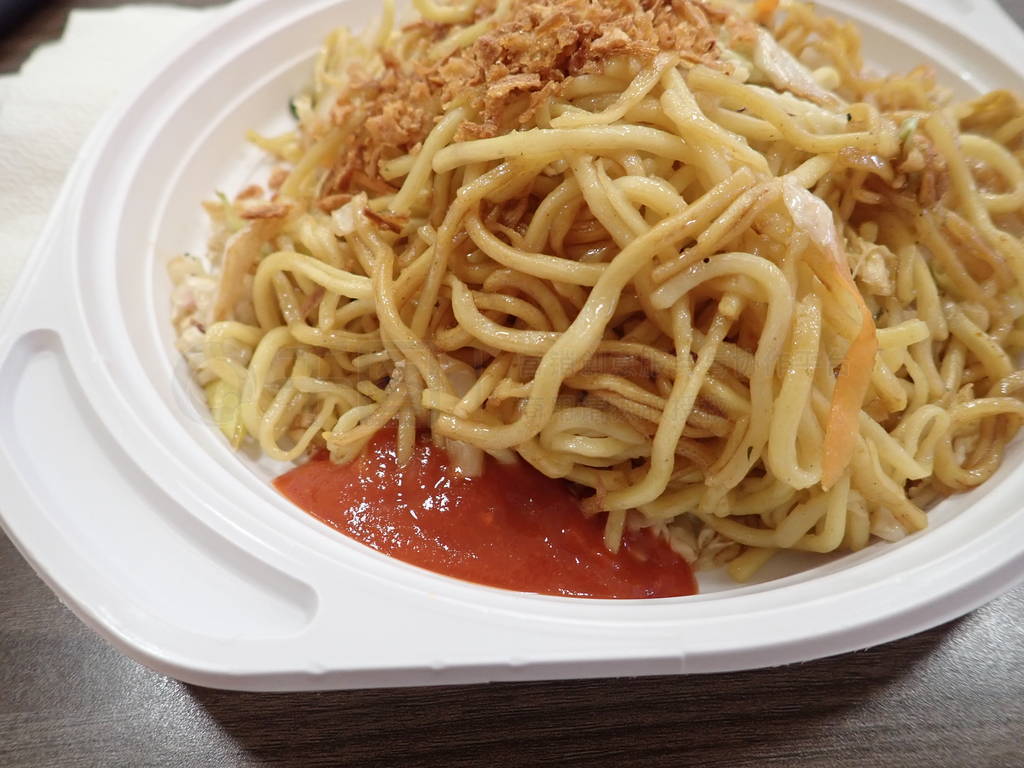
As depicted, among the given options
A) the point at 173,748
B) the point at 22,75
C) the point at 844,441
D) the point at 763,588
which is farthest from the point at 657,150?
the point at 22,75

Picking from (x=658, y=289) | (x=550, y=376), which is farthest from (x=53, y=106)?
(x=658, y=289)

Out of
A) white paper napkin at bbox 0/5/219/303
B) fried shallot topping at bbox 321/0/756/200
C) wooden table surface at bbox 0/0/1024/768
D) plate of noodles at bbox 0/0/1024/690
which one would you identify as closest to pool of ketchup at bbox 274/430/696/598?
plate of noodles at bbox 0/0/1024/690

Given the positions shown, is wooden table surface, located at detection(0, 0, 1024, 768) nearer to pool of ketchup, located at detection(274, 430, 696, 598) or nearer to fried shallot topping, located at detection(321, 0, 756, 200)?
pool of ketchup, located at detection(274, 430, 696, 598)

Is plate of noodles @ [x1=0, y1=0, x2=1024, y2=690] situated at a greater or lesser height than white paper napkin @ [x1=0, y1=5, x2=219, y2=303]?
greater

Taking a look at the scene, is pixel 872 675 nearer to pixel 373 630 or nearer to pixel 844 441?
pixel 844 441

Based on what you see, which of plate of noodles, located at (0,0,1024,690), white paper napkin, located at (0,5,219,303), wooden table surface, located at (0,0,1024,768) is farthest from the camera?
white paper napkin, located at (0,5,219,303)

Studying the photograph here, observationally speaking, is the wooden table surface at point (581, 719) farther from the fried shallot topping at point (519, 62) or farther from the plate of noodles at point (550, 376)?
the fried shallot topping at point (519, 62)
